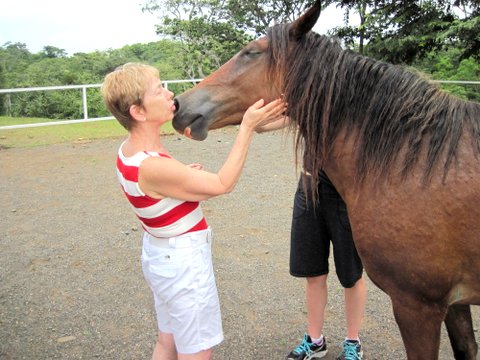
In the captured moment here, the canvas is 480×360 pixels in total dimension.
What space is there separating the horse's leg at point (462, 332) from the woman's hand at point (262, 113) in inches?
53.8

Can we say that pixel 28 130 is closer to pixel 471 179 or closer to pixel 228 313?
pixel 228 313

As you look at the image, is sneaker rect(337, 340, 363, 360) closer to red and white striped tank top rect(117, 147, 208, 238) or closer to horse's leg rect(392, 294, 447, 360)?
horse's leg rect(392, 294, 447, 360)

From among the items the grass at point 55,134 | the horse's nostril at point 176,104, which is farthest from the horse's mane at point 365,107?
the grass at point 55,134

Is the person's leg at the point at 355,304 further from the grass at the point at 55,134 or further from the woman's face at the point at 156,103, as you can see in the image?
the grass at the point at 55,134

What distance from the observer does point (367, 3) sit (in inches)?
669

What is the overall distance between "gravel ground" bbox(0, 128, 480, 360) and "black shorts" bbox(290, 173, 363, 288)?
0.49 meters

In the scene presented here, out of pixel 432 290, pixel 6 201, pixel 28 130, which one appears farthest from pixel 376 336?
pixel 28 130

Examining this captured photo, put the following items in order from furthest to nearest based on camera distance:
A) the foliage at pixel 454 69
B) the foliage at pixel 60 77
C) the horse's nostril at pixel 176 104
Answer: the foliage at pixel 60 77 → the foliage at pixel 454 69 → the horse's nostril at pixel 176 104

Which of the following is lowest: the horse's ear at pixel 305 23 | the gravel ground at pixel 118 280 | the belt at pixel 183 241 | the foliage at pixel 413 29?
the gravel ground at pixel 118 280

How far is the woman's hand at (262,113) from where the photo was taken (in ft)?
6.32

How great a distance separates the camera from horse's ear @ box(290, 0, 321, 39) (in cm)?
198

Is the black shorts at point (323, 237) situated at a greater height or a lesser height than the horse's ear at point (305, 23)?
lesser

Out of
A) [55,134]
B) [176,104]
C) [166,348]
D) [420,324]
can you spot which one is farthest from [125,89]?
[55,134]

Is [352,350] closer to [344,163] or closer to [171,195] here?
[344,163]
